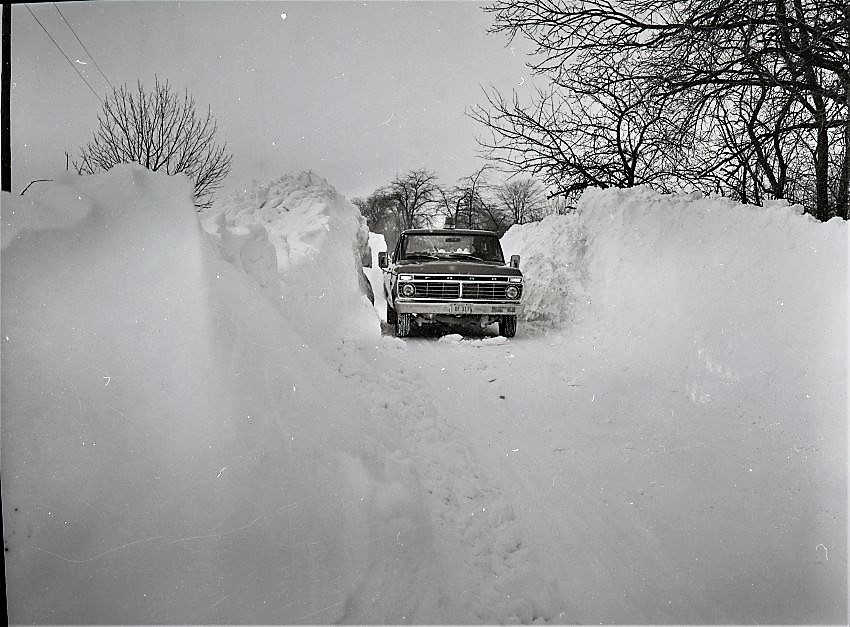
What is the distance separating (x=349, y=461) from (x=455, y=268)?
5760 mm

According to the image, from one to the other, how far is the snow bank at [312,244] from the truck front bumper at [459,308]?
66cm

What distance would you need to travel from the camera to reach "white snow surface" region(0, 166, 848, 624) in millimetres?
2400

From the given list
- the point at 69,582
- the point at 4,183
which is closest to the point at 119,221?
the point at 4,183

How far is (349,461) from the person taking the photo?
11.3 feet

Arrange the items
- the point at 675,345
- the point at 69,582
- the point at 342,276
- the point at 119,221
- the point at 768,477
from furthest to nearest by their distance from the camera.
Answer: the point at 342,276 < the point at 675,345 < the point at 768,477 < the point at 119,221 < the point at 69,582

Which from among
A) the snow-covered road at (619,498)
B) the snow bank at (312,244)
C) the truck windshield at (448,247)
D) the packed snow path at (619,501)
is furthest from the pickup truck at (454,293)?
the packed snow path at (619,501)

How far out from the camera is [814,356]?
478 cm

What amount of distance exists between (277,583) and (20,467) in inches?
47.8

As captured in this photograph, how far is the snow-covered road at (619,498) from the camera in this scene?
9.20ft

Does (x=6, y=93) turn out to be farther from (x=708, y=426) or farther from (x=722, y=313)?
(x=722, y=313)

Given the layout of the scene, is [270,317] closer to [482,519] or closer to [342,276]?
[482,519]

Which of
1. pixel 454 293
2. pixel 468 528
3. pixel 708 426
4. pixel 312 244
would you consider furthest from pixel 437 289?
pixel 468 528

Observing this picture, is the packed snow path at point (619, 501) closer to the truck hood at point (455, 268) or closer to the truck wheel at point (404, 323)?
the truck wheel at point (404, 323)

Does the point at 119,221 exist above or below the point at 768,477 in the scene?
above
